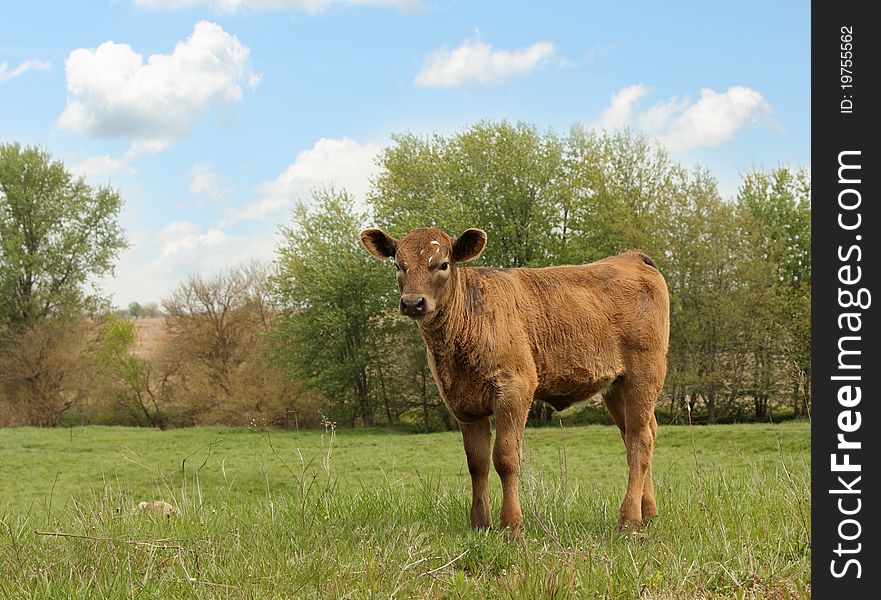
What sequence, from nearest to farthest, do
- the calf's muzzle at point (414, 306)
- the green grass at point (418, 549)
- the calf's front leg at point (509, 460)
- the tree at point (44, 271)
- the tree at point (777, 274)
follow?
the green grass at point (418, 549) < the calf's muzzle at point (414, 306) < the calf's front leg at point (509, 460) < the tree at point (777, 274) < the tree at point (44, 271)

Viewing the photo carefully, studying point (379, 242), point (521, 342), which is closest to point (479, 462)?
point (521, 342)

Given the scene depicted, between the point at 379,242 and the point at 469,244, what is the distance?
0.76m

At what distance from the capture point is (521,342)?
21.3 ft

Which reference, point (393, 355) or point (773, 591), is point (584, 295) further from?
point (393, 355)

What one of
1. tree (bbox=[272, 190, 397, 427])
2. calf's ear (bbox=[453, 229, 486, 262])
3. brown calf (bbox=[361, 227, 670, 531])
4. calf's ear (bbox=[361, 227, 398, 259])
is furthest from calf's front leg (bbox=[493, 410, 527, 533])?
tree (bbox=[272, 190, 397, 427])

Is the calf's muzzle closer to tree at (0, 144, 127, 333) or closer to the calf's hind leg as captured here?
the calf's hind leg

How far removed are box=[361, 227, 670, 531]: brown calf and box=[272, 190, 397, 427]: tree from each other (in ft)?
120

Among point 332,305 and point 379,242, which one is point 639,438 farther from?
point 332,305

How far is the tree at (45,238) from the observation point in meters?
50.8

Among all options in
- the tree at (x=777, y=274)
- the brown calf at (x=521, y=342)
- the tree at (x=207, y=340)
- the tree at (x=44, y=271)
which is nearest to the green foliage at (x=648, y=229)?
the tree at (x=777, y=274)

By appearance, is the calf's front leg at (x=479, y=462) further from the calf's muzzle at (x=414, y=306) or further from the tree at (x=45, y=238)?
the tree at (x=45, y=238)

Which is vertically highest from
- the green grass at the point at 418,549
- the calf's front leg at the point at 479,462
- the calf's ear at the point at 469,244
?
the calf's ear at the point at 469,244

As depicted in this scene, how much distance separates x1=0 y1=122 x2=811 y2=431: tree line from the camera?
41.4 m

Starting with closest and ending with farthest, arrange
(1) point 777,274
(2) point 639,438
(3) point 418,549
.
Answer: (3) point 418,549 → (2) point 639,438 → (1) point 777,274
